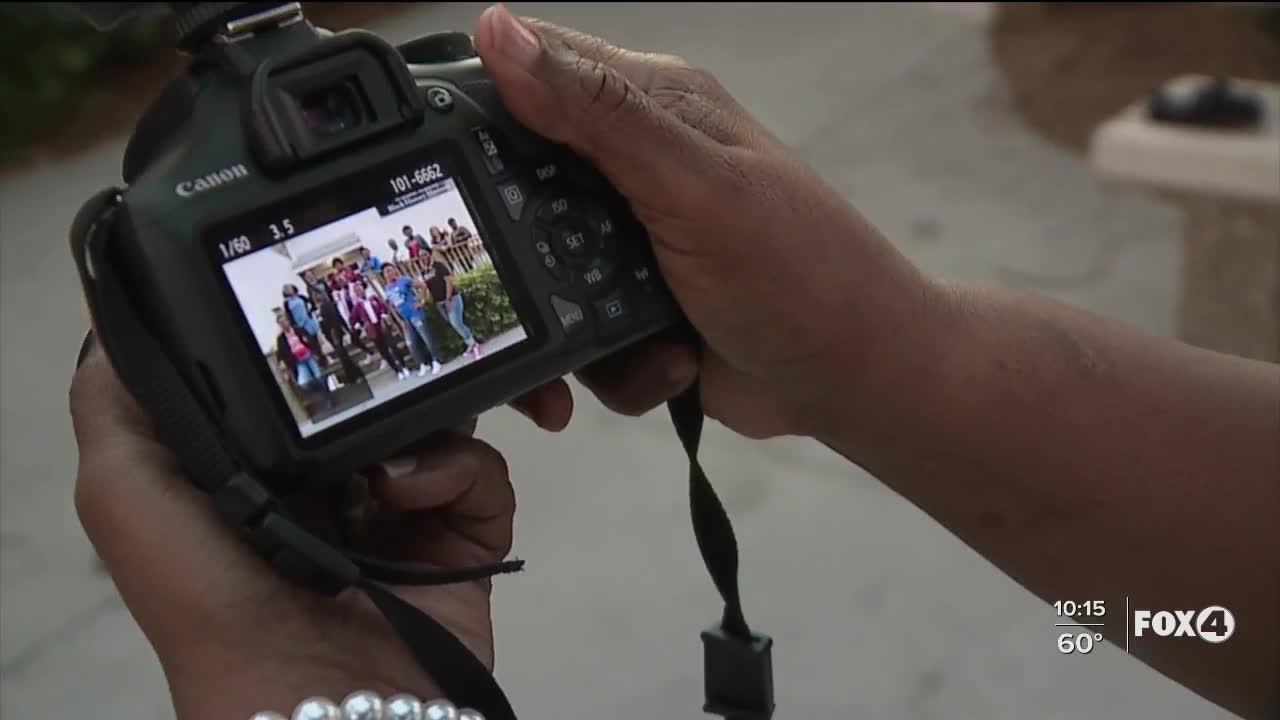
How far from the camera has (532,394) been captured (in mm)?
564

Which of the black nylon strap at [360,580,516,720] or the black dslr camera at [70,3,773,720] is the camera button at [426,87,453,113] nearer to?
the black dslr camera at [70,3,773,720]

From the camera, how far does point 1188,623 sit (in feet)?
1.57

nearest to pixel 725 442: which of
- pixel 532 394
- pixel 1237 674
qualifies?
pixel 532 394

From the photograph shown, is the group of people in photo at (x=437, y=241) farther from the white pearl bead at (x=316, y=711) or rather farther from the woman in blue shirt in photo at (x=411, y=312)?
the white pearl bead at (x=316, y=711)

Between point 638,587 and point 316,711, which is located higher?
point 316,711

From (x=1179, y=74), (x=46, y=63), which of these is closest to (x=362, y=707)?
(x=46, y=63)

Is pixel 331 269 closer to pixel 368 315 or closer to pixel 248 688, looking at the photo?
pixel 368 315

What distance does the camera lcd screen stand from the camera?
16.6 inches

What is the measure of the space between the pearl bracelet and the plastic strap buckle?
171 mm

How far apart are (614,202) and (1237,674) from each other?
286 millimetres

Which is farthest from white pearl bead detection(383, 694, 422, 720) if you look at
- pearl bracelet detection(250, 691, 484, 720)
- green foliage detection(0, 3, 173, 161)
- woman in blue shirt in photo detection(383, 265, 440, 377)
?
green foliage detection(0, 3, 173, 161)

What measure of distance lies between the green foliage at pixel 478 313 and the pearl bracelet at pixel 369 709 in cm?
12

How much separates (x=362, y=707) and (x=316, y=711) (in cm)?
1

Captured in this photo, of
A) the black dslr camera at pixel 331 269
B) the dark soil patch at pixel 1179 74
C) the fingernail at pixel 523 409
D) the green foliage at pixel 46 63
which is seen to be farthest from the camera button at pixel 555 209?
the dark soil patch at pixel 1179 74
